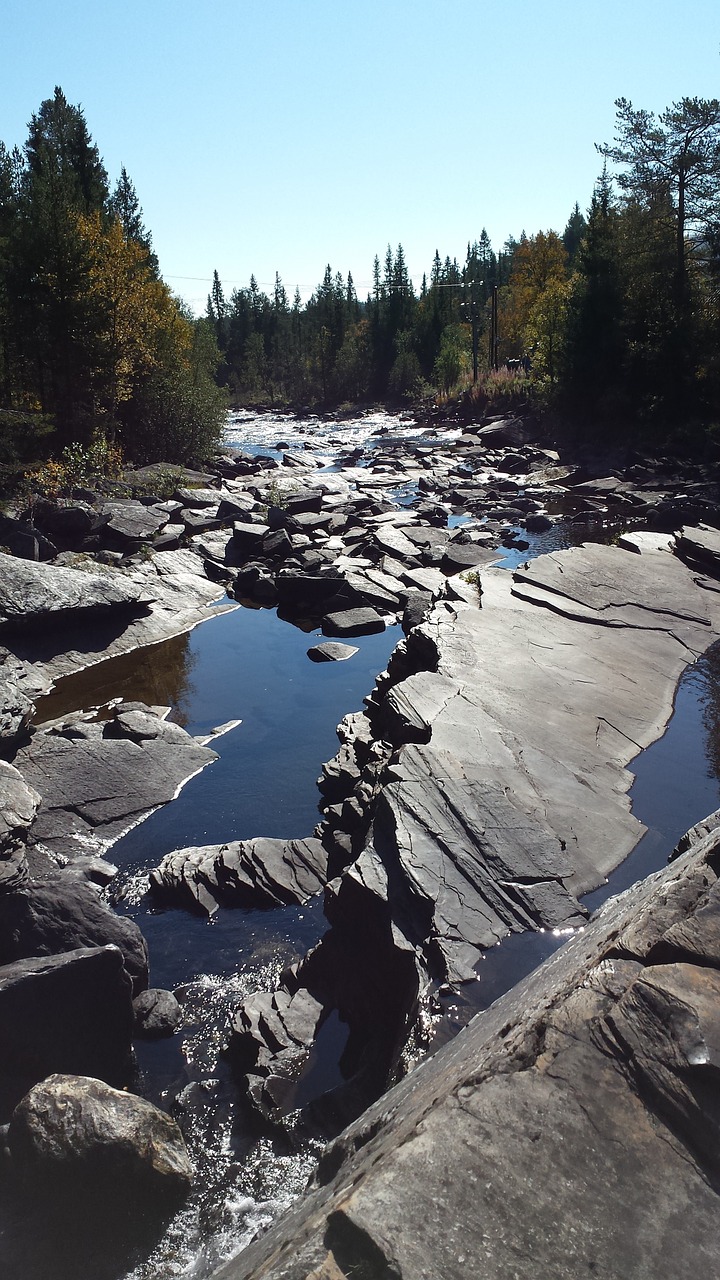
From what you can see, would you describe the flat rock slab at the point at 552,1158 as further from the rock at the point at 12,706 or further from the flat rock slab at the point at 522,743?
the rock at the point at 12,706

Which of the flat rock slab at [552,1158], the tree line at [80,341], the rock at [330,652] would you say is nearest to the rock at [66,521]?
the tree line at [80,341]

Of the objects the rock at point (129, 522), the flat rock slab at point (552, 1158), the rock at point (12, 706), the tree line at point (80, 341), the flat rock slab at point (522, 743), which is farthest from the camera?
the tree line at point (80, 341)

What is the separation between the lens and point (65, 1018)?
6.55 metres

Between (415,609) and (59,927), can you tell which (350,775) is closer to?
(59,927)

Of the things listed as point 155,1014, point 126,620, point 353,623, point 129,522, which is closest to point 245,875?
point 155,1014

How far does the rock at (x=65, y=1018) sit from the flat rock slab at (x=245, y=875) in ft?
7.18

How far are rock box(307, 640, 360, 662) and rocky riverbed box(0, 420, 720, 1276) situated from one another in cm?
5

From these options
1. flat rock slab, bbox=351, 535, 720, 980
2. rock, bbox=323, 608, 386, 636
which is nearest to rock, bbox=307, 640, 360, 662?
rock, bbox=323, 608, 386, 636

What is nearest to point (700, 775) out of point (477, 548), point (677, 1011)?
point (677, 1011)

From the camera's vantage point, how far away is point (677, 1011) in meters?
3.96

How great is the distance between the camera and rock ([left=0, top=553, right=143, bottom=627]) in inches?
600

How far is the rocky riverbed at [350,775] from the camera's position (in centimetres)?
672

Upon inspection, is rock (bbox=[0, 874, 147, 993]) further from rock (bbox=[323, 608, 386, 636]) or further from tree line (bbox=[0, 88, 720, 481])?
tree line (bbox=[0, 88, 720, 481])

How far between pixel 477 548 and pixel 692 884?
62.7ft
